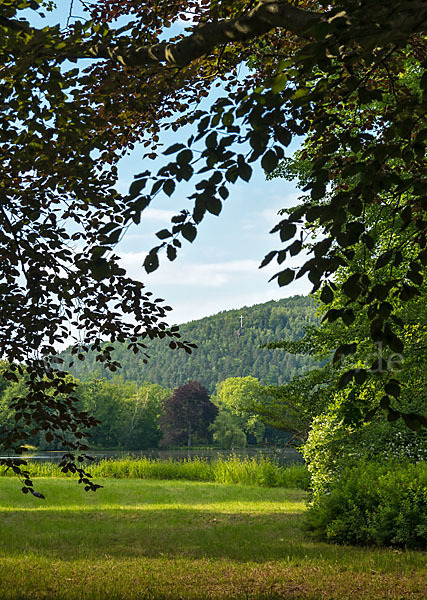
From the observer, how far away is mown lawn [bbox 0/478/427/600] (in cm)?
595

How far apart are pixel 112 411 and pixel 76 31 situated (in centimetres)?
6225

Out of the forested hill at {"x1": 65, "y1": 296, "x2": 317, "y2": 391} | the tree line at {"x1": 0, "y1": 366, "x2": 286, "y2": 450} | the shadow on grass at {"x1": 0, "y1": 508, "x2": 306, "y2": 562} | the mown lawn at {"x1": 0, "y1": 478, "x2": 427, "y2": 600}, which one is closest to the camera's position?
the mown lawn at {"x1": 0, "y1": 478, "x2": 427, "y2": 600}

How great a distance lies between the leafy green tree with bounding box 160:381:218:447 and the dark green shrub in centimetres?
4549

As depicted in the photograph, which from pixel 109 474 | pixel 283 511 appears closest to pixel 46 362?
pixel 283 511

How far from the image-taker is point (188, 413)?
185 ft

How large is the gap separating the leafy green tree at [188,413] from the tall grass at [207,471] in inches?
1236

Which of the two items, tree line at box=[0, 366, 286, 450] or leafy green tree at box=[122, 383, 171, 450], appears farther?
leafy green tree at box=[122, 383, 171, 450]

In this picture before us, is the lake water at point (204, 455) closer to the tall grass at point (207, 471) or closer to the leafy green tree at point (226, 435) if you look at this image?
the tall grass at point (207, 471)

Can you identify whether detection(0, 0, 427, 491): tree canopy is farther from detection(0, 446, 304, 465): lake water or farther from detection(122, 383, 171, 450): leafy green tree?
detection(122, 383, 171, 450): leafy green tree

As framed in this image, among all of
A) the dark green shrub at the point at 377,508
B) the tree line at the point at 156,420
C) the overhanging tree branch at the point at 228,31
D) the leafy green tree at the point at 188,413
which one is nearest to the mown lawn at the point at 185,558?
the dark green shrub at the point at 377,508

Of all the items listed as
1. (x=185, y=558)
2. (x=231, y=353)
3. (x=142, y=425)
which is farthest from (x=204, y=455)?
(x=231, y=353)

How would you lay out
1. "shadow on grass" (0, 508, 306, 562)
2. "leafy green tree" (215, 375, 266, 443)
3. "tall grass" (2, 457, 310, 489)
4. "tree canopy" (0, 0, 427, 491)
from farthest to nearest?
"leafy green tree" (215, 375, 266, 443) → "tall grass" (2, 457, 310, 489) → "shadow on grass" (0, 508, 306, 562) → "tree canopy" (0, 0, 427, 491)

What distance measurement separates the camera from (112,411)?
63438 millimetres

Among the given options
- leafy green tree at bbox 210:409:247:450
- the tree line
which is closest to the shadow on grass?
the tree line
